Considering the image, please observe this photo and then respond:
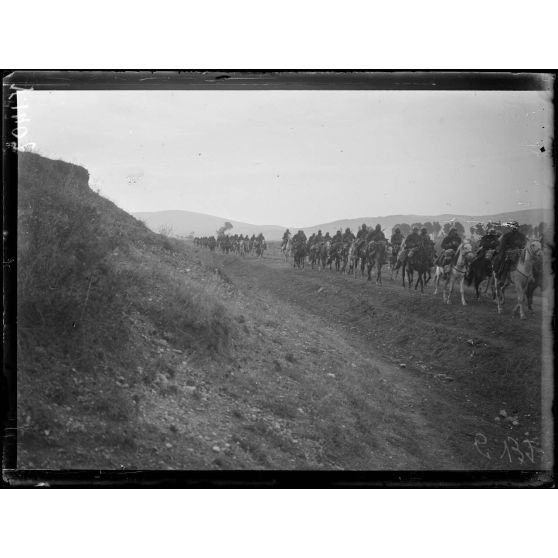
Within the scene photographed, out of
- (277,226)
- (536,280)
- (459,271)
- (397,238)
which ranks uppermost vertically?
(277,226)

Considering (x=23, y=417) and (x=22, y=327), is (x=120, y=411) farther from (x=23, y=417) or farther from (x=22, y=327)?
(x=22, y=327)

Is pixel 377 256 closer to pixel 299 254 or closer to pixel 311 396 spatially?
pixel 299 254

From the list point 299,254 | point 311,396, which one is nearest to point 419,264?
point 299,254

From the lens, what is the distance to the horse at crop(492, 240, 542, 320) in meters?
4.94

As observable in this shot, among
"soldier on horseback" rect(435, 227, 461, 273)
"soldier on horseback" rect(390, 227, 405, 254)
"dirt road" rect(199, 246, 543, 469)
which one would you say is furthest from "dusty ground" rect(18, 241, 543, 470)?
"soldier on horseback" rect(390, 227, 405, 254)

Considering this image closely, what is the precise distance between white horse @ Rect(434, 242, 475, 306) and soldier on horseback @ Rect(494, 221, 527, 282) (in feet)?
1.08

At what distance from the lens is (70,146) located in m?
4.98

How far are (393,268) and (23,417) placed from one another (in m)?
4.75

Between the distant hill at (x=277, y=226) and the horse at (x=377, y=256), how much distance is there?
205mm

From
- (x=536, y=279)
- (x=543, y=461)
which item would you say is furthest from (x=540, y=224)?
(x=543, y=461)

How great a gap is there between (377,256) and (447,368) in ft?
5.69

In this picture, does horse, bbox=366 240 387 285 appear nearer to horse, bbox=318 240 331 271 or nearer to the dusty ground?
the dusty ground

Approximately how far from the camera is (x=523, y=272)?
16.4 feet

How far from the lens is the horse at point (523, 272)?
494cm
